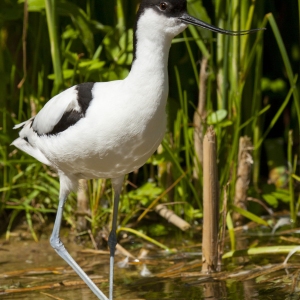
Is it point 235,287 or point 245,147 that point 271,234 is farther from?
point 235,287

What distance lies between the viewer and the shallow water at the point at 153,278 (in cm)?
311

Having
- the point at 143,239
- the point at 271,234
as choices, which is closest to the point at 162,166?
the point at 143,239

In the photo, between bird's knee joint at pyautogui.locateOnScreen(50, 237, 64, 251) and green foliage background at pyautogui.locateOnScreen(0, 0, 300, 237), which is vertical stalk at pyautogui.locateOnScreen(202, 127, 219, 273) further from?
bird's knee joint at pyautogui.locateOnScreen(50, 237, 64, 251)

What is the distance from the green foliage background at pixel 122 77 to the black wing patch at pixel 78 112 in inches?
29.2

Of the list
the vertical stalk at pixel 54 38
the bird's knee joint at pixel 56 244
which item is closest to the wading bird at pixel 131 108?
the bird's knee joint at pixel 56 244

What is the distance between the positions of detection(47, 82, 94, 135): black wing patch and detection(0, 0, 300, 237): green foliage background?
0.74 metres

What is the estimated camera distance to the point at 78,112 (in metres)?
2.90

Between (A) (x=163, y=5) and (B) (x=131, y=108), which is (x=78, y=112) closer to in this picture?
(B) (x=131, y=108)

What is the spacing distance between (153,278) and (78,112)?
35.7 inches

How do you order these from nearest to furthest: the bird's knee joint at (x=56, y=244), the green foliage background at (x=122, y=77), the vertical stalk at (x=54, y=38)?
the bird's knee joint at (x=56, y=244), the vertical stalk at (x=54, y=38), the green foliage background at (x=122, y=77)

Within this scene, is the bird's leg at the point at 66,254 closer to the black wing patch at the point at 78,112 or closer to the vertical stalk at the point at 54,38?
the black wing patch at the point at 78,112

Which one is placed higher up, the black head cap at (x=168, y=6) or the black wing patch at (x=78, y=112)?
the black head cap at (x=168, y=6)

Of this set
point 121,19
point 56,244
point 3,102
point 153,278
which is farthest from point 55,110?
point 121,19

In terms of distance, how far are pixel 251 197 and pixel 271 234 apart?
0.93 ft
